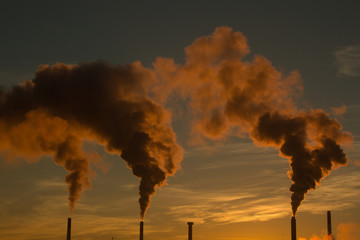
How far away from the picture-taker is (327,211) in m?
54.0

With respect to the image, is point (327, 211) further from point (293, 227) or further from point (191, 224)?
point (191, 224)

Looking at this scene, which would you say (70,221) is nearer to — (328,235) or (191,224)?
(191,224)

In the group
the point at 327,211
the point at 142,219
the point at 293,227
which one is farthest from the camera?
the point at 327,211

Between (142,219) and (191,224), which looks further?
(191,224)

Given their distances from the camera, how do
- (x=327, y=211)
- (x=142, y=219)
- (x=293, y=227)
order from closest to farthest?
1. (x=293, y=227)
2. (x=142, y=219)
3. (x=327, y=211)

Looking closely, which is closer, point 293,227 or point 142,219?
point 293,227

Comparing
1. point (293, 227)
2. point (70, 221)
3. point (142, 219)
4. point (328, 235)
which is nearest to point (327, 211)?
point (328, 235)

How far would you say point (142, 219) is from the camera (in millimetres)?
50625

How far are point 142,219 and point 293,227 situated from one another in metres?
13.4

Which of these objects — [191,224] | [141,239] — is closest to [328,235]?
[191,224]

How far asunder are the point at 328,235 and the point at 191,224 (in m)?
12.9

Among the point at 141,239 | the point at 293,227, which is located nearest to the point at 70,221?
the point at 141,239

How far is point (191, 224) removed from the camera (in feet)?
180

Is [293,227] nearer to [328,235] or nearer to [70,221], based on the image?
[328,235]
